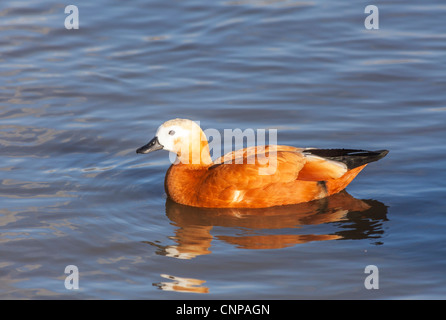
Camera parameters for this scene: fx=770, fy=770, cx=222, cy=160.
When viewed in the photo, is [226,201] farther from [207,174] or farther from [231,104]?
[231,104]

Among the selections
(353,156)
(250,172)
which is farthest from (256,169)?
(353,156)

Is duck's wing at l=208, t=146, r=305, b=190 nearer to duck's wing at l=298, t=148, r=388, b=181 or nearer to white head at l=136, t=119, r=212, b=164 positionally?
duck's wing at l=298, t=148, r=388, b=181

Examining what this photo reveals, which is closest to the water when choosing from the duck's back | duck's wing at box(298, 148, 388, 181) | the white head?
the duck's back

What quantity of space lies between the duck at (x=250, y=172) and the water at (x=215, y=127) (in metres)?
0.18

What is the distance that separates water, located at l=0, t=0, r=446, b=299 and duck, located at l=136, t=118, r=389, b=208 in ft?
0.59

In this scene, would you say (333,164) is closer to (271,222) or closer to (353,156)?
(353,156)

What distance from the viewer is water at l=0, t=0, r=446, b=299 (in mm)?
6773

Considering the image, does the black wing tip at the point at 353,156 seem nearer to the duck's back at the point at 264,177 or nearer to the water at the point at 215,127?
the duck's back at the point at 264,177

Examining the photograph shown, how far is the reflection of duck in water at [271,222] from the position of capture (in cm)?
729

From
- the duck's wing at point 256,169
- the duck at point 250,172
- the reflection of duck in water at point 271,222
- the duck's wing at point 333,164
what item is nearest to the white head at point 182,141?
the duck at point 250,172

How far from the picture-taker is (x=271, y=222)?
7777 mm

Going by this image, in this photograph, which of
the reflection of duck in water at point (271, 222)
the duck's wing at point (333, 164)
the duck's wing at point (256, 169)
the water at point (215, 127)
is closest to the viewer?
the water at point (215, 127)

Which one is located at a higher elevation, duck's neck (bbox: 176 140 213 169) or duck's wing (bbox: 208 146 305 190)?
duck's neck (bbox: 176 140 213 169)
